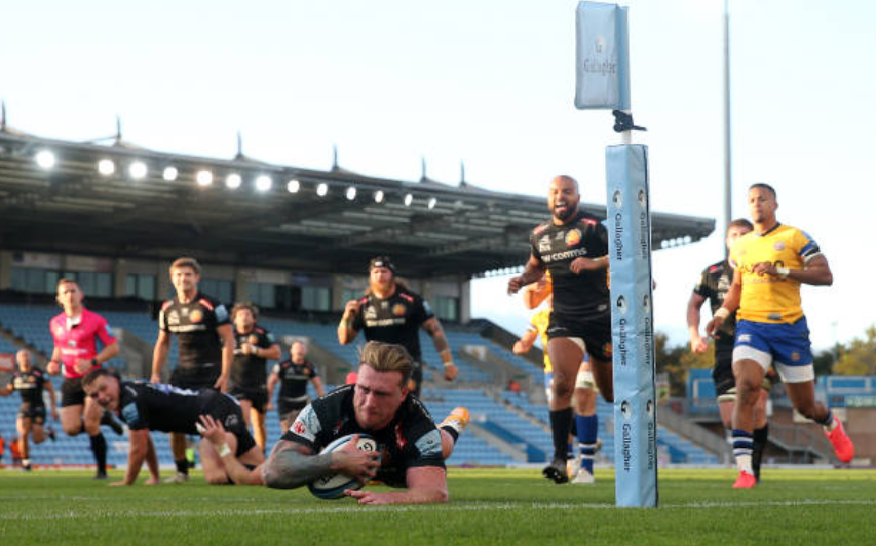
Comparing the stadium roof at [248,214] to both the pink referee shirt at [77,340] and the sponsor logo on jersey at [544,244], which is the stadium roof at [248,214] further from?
the sponsor logo on jersey at [544,244]

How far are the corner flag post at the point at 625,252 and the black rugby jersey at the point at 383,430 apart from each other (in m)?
0.91

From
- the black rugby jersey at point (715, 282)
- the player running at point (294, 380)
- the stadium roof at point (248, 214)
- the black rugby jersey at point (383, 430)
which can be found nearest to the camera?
the black rugby jersey at point (383, 430)

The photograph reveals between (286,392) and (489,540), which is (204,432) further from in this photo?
(286,392)

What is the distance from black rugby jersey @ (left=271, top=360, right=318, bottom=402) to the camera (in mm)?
19234

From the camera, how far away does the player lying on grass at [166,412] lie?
9773 mm

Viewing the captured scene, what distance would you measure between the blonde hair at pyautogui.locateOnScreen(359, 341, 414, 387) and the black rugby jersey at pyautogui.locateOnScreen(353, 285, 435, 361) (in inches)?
234

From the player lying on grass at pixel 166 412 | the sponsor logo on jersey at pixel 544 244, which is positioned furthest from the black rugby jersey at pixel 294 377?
the sponsor logo on jersey at pixel 544 244

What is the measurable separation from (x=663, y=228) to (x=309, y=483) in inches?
1348

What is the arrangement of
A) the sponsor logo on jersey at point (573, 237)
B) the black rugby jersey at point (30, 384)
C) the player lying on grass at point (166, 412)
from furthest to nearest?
the black rugby jersey at point (30, 384)
the sponsor logo on jersey at point (573, 237)
the player lying on grass at point (166, 412)

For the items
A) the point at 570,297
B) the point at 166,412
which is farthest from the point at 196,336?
the point at 570,297

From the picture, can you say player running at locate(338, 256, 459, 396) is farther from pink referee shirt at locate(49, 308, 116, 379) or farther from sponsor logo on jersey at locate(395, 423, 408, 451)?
sponsor logo on jersey at locate(395, 423, 408, 451)

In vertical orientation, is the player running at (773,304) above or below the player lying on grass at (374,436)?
above

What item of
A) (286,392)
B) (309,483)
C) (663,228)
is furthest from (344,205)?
(309,483)

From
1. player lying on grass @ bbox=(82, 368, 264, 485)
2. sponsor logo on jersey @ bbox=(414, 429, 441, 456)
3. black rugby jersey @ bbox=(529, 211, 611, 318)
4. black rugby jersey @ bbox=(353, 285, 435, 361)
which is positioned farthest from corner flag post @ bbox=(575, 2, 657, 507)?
black rugby jersey @ bbox=(353, 285, 435, 361)
